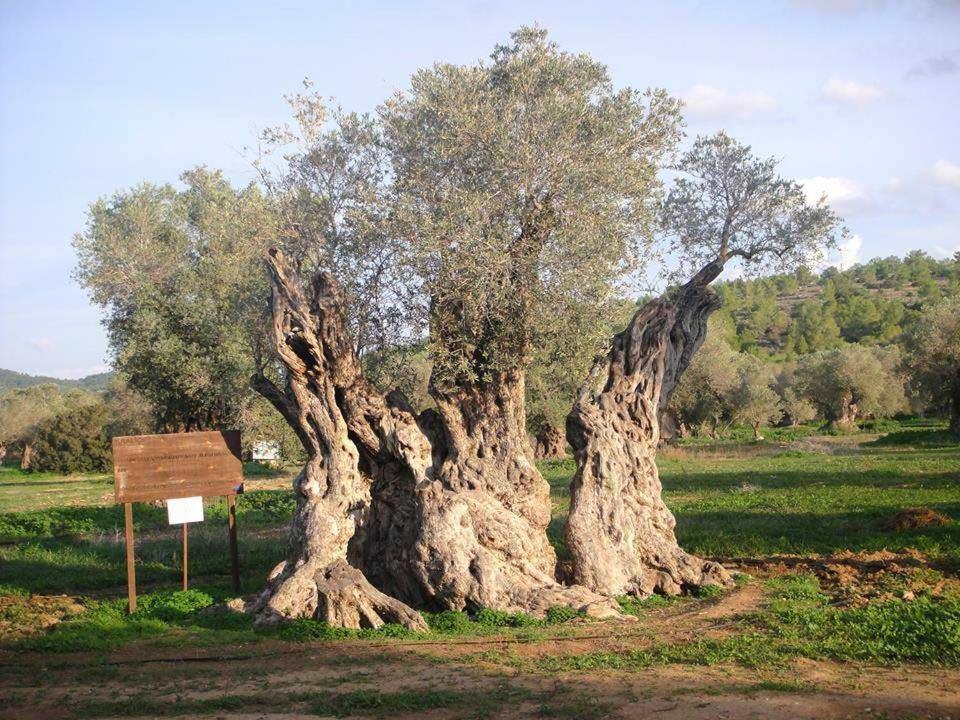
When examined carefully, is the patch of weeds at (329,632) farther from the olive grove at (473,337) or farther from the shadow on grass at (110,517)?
the shadow on grass at (110,517)

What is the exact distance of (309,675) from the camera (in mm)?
9641

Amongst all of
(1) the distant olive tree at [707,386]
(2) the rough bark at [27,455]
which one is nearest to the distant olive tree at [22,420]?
(2) the rough bark at [27,455]

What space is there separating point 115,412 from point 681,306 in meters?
51.2

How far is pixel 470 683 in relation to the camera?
9062mm

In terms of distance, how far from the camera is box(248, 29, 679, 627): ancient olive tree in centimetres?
1294

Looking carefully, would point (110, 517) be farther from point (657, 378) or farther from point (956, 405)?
point (956, 405)

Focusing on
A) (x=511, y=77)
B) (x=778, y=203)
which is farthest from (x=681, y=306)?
(x=511, y=77)

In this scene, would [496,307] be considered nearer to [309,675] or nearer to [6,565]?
[309,675]

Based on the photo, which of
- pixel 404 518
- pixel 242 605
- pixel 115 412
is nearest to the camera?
pixel 242 605

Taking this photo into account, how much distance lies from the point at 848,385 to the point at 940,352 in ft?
44.0

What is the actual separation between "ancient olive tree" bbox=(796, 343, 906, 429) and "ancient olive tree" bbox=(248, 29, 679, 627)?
47.4m

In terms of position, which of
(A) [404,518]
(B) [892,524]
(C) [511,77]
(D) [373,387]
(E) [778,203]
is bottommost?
(B) [892,524]

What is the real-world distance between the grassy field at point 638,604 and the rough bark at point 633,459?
64 centimetres

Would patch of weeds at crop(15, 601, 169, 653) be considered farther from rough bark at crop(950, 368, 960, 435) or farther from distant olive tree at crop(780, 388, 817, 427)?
distant olive tree at crop(780, 388, 817, 427)
